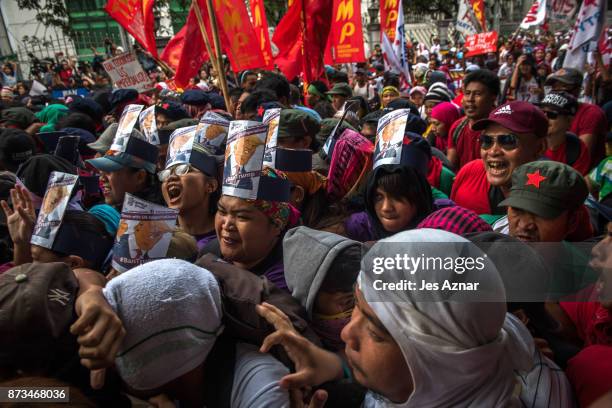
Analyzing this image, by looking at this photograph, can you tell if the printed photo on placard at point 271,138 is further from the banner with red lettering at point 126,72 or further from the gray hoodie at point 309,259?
the banner with red lettering at point 126,72

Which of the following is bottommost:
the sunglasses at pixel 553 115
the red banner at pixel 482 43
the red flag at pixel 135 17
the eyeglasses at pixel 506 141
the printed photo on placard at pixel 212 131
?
the sunglasses at pixel 553 115

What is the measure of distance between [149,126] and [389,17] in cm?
492

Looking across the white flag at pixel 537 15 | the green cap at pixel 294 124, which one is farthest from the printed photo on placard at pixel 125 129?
the white flag at pixel 537 15

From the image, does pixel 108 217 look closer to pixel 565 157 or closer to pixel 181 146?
pixel 181 146

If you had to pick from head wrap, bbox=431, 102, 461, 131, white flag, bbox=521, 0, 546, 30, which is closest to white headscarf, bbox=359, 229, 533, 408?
head wrap, bbox=431, 102, 461, 131

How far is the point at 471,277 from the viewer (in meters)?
0.99

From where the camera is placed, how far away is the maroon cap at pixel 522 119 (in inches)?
103

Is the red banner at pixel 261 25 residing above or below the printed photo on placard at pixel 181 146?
above

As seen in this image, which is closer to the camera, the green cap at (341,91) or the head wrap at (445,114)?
the head wrap at (445,114)

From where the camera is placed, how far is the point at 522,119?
2.61 m

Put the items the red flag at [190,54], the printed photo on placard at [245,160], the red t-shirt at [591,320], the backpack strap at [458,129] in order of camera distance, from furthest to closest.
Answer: the red flag at [190,54]
the backpack strap at [458,129]
the printed photo on placard at [245,160]
the red t-shirt at [591,320]

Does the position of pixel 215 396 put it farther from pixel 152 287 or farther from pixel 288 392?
pixel 152 287

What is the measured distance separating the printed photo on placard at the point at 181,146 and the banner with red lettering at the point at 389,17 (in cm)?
501

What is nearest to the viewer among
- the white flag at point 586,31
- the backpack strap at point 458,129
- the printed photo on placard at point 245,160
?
the printed photo on placard at point 245,160
